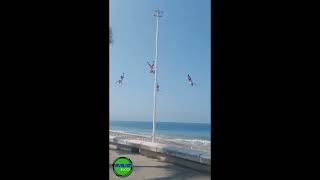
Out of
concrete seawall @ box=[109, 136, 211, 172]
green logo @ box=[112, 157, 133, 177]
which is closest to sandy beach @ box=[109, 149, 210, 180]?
concrete seawall @ box=[109, 136, 211, 172]

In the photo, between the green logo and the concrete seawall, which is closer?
the green logo

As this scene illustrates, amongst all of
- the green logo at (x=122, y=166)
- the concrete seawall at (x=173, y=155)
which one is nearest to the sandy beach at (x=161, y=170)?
the concrete seawall at (x=173, y=155)

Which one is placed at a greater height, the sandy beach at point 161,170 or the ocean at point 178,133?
the sandy beach at point 161,170

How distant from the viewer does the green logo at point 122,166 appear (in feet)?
4.07

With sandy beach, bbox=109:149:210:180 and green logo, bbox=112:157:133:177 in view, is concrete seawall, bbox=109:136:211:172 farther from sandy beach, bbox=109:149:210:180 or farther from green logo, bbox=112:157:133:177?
green logo, bbox=112:157:133:177

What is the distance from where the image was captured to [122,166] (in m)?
1.26

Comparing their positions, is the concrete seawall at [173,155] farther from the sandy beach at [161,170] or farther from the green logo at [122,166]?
the green logo at [122,166]

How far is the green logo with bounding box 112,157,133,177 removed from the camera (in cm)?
124

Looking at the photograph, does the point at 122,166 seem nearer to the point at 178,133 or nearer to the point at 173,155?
the point at 173,155

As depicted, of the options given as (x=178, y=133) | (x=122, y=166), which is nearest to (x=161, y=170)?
(x=122, y=166)

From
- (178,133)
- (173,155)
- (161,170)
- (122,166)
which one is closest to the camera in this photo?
(122,166)

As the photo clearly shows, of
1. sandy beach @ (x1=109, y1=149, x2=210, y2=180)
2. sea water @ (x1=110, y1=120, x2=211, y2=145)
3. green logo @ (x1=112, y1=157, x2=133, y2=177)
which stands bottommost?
sea water @ (x1=110, y1=120, x2=211, y2=145)
